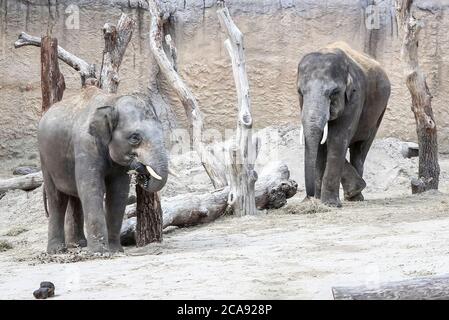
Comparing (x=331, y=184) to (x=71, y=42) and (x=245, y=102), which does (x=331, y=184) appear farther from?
(x=71, y=42)

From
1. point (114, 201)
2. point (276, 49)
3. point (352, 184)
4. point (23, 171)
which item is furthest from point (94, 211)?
point (276, 49)

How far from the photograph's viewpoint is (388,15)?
1939 cm

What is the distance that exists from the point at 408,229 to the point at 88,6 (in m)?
9.81

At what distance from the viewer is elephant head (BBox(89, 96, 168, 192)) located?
31.1 feet

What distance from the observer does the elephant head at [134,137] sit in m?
9.49

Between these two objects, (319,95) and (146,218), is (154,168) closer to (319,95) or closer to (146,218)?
(146,218)

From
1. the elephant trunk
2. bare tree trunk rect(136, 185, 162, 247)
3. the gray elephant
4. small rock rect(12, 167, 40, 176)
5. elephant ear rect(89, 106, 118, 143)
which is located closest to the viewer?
the elephant trunk

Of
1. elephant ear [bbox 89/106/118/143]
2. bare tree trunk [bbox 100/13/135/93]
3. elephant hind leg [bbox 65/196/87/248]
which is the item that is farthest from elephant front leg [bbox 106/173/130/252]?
bare tree trunk [bbox 100/13/135/93]

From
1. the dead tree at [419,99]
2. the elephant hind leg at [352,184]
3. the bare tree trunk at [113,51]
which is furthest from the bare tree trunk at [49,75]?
the dead tree at [419,99]

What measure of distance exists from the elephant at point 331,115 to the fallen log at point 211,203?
0.45 meters

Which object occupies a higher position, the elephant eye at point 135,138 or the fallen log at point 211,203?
the elephant eye at point 135,138

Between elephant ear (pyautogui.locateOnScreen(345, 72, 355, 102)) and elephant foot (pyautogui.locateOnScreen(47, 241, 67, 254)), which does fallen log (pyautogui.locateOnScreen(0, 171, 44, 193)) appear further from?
elephant foot (pyautogui.locateOnScreen(47, 241, 67, 254))

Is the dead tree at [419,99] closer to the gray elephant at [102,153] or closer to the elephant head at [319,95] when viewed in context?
the elephant head at [319,95]

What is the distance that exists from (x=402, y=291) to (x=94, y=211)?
3.94 metres
